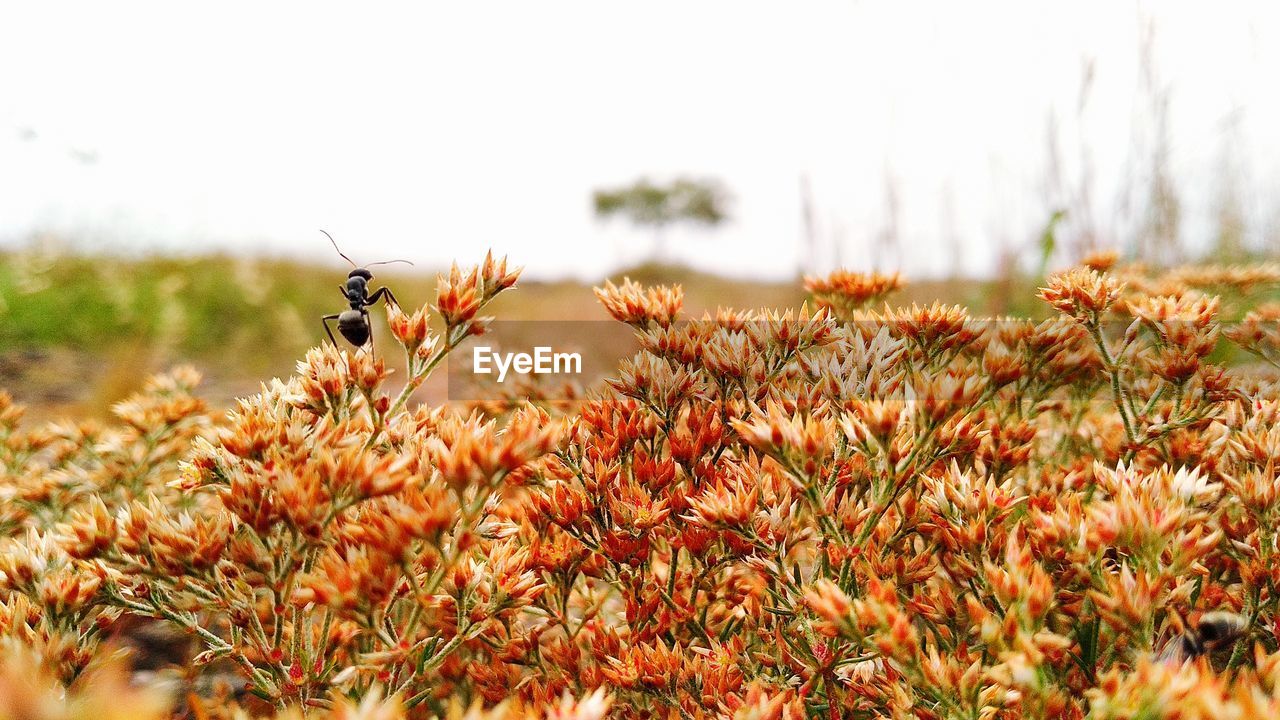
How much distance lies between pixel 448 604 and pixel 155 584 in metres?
0.59

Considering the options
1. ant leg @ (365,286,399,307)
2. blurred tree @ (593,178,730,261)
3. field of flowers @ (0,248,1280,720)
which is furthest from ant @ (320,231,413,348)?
blurred tree @ (593,178,730,261)

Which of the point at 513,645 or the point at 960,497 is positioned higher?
the point at 960,497

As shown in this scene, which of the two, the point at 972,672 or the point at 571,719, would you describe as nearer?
the point at 571,719

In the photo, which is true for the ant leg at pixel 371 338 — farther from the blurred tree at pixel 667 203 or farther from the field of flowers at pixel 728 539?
the blurred tree at pixel 667 203

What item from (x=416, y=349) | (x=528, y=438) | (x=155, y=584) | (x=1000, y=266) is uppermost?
(x=1000, y=266)

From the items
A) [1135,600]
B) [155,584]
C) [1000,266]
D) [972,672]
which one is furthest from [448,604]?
[1000,266]

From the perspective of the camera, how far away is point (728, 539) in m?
1.64

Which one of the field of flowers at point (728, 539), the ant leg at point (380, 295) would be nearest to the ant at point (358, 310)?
the ant leg at point (380, 295)

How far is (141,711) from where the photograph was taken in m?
0.61

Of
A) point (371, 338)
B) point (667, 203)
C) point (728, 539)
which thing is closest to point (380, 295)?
point (371, 338)

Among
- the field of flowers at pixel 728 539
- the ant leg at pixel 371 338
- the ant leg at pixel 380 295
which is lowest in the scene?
the field of flowers at pixel 728 539

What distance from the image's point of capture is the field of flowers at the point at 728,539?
1.30 m

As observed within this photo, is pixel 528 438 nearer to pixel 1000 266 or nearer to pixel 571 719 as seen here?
pixel 571 719

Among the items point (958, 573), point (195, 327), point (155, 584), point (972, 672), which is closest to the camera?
point (972, 672)
